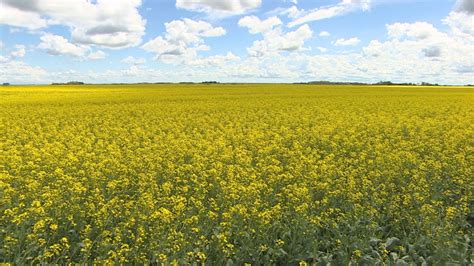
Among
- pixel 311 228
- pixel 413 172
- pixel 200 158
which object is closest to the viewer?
pixel 311 228

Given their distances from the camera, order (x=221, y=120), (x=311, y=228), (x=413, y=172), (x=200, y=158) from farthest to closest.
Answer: (x=221, y=120)
(x=200, y=158)
(x=413, y=172)
(x=311, y=228)

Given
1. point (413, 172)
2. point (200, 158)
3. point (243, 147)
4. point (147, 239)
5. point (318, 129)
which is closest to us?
point (147, 239)

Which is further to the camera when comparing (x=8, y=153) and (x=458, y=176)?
(x=8, y=153)

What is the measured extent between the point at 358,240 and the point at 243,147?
7017 millimetres

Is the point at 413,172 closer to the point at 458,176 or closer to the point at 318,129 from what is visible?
the point at 458,176

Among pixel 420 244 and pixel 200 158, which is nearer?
pixel 420 244

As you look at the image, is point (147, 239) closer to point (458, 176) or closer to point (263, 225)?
point (263, 225)

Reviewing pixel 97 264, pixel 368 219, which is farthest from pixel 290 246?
pixel 97 264

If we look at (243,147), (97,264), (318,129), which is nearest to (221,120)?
(318,129)

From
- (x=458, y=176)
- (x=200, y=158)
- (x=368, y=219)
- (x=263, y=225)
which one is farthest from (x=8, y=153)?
(x=458, y=176)

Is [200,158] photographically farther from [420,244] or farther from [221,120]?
[221,120]

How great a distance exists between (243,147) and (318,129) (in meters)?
4.82

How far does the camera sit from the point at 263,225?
20.4ft

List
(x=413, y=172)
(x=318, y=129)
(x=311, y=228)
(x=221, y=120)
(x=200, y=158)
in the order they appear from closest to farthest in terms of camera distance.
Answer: (x=311, y=228)
(x=413, y=172)
(x=200, y=158)
(x=318, y=129)
(x=221, y=120)
